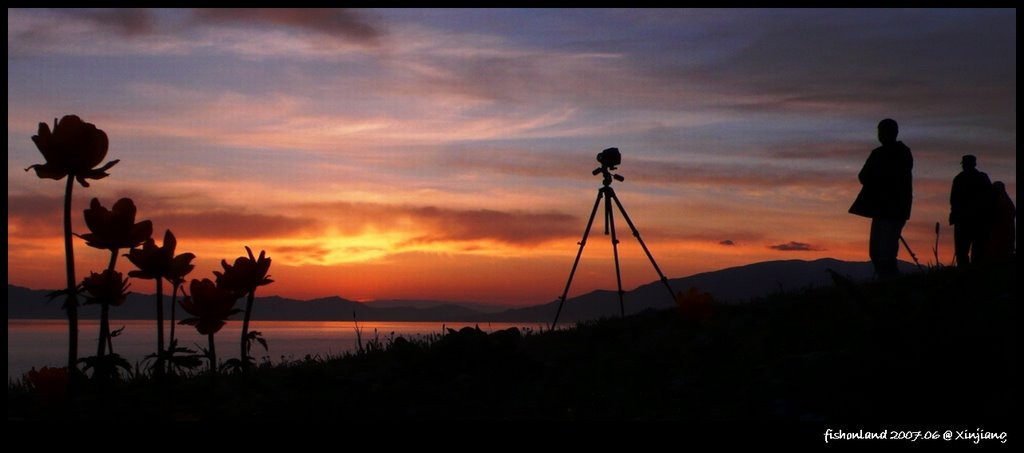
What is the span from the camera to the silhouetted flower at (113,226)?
212 inches

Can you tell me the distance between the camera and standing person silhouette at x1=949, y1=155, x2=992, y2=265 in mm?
14117

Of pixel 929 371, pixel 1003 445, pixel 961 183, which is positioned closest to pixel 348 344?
pixel 929 371

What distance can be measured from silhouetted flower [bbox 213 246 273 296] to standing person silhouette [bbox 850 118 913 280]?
828cm

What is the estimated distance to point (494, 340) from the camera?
27.8ft

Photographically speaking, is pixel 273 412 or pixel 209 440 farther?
pixel 273 412

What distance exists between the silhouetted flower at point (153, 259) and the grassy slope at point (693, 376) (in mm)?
848

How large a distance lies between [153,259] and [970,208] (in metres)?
12.4

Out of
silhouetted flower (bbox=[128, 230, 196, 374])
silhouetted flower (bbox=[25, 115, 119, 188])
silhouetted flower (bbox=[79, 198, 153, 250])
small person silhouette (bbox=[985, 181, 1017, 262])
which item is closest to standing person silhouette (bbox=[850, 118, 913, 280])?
small person silhouette (bbox=[985, 181, 1017, 262])

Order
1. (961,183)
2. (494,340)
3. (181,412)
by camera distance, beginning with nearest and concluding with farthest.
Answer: (181,412), (494,340), (961,183)

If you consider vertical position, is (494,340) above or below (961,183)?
below

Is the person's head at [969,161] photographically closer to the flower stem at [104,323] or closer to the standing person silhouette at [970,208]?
the standing person silhouette at [970,208]

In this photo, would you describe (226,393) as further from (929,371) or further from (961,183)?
(961,183)

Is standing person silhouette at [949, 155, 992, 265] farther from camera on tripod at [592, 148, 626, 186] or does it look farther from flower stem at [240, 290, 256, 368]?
flower stem at [240, 290, 256, 368]

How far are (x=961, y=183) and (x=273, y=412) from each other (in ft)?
38.4
